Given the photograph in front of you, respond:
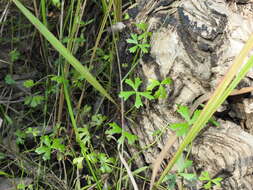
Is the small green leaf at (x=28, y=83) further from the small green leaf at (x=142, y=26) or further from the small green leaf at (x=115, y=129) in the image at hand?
the small green leaf at (x=142, y=26)

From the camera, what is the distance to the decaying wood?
1.89 m

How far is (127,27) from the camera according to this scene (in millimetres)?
2371

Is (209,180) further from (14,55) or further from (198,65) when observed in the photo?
(14,55)

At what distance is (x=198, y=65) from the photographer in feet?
6.64

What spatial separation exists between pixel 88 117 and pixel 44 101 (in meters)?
0.36

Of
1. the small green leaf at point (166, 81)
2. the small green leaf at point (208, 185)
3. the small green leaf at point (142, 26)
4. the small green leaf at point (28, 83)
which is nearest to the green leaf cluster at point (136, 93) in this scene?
the small green leaf at point (166, 81)

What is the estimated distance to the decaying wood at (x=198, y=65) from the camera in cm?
189

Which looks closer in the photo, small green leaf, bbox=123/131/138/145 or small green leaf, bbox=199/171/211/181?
small green leaf, bbox=199/171/211/181

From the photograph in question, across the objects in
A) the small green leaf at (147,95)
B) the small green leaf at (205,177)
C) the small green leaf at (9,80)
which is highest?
the small green leaf at (147,95)

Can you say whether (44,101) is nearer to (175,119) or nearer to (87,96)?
(87,96)

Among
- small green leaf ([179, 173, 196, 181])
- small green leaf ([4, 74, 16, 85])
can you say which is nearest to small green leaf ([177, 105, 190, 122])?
small green leaf ([179, 173, 196, 181])

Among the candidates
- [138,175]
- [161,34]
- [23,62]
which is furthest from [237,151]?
[23,62]

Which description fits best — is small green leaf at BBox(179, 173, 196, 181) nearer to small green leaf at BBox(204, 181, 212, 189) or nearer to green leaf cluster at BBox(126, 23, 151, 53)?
small green leaf at BBox(204, 181, 212, 189)

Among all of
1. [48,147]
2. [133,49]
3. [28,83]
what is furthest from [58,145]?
[133,49]
